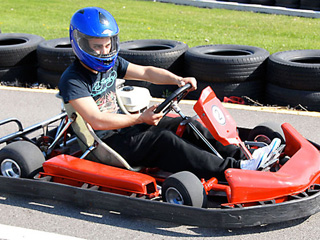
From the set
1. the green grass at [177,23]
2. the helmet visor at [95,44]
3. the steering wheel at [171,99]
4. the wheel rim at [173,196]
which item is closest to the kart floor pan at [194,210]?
the wheel rim at [173,196]

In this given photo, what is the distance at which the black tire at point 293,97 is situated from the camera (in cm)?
512

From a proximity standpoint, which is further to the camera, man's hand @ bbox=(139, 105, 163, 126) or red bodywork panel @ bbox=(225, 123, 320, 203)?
man's hand @ bbox=(139, 105, 163, 126)

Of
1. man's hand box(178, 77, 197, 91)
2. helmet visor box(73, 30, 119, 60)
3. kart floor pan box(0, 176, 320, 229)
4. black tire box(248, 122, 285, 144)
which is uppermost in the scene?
helmet visor box(73, 30, 119, 60)

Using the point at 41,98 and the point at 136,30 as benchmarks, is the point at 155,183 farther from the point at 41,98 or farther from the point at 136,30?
the point at 136,30

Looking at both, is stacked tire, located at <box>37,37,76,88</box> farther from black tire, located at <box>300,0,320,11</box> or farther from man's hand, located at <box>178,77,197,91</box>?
black tire, located at <box>300,0,320,11</box>

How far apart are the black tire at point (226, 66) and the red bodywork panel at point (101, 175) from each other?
2320mm

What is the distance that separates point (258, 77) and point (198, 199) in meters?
2.73

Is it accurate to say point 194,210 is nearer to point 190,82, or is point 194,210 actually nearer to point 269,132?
point 190,82

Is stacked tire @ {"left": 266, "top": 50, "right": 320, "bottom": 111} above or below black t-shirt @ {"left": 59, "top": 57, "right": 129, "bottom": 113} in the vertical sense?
below

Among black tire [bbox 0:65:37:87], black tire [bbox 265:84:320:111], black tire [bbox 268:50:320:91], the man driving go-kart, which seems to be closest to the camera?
the man driving go-kart

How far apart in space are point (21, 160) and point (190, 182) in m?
1.24

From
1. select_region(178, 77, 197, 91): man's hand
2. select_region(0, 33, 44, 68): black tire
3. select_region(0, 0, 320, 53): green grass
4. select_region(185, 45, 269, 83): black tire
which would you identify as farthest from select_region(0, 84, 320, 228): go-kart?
select_region(0, 0, 320, 53): green grass

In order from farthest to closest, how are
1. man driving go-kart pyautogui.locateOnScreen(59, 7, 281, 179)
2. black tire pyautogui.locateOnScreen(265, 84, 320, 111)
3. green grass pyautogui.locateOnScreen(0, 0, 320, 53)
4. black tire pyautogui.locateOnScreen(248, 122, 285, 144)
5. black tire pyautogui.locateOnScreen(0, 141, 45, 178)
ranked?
1. green grass pyautogui.locateOnScreen(0, 0, 320, 53)
2. black tire pyautogui.locateOnScreen(265, 84, 320, 111)
3. black tire pyautogui.locateOnScreen(248, 122, 285, 144)
4. black tire pyautogui.locateOnScreen(0, 141, 45, 178)
5. man driving go-kart pyautogui.locateOnScreen(59, 7, 281, 179)

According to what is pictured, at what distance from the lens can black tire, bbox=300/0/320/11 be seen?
1082cm
